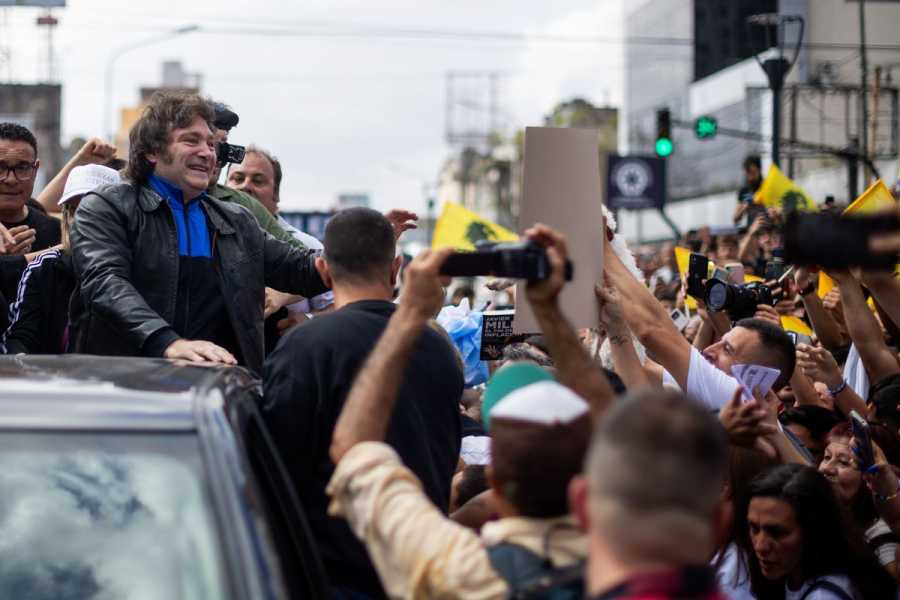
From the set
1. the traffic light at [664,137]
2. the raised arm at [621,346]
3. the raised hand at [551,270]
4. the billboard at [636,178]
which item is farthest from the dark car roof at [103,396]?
the billboard at [636,178]

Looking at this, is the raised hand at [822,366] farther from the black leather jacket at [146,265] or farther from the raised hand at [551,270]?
the raised hand at [551,270]

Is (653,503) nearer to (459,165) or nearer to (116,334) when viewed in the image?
(116,334)

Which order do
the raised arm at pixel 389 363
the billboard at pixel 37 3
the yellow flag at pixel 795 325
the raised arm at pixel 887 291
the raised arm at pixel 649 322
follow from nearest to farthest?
the raised arm at pixel 389 363 → the raised arm at pixel 649 322 → the raised arm at pixel 887 291 → the yellow flag at pixel 795 325 → the billboard at pixel 37 3

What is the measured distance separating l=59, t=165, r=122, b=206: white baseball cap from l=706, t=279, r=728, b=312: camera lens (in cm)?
265

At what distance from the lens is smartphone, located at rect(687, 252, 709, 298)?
22.2ft

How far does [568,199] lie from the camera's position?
4059mm

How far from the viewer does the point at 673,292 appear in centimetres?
1220

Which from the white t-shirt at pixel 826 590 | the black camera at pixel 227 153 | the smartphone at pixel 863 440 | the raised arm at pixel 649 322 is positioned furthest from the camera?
the black camera at pixel 227 153

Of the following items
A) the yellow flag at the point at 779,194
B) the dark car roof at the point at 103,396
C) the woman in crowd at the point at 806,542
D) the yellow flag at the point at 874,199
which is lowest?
the woman in crowd at the point at 806,542

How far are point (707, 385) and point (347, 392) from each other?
Result: 192 cm

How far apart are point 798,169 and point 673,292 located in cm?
3713

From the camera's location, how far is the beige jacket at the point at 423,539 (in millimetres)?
2834

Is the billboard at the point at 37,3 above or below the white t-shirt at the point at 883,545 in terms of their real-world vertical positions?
above

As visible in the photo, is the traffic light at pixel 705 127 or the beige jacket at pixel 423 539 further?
the traffic light at pixel 705 127
